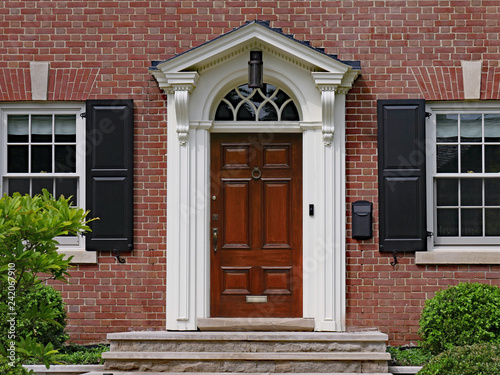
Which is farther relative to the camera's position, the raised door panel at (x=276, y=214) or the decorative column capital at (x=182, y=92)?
the raised door panel at (x=276, y=214)

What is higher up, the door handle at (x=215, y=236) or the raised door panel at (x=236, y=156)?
the raised door panel at (x=236, y=156)

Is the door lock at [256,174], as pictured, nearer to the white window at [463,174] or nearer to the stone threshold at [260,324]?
the stone threshold at [260,324]

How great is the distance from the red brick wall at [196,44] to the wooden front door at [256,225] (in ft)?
2.11

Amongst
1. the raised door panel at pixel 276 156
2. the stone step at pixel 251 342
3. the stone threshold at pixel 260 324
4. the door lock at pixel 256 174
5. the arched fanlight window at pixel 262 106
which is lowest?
the stone step at pixel 251 342

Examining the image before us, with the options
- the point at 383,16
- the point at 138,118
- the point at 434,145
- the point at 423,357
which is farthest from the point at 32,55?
the point at 423,357

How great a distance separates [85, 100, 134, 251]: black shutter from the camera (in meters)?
8.97

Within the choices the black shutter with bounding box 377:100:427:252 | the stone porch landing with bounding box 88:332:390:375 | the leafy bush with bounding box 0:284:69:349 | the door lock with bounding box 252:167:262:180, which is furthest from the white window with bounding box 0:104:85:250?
the black shutter with bounding box 377:100:427:252

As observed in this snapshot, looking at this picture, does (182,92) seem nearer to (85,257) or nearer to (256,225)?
(256,225)

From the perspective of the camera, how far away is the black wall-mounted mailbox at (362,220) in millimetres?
8883

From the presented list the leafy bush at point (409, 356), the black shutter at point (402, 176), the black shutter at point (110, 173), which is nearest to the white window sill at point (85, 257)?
the black shutter at point (110, 173)

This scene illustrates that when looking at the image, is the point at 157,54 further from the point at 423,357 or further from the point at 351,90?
the point at 423,357

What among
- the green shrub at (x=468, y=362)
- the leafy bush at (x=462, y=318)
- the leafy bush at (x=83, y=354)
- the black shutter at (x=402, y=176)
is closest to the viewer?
the green shrub at (x=468, y=362)

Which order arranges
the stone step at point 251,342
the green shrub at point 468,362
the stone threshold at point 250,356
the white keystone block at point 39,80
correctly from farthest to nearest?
the white keystone block at point 39,80
the stone step at point 251,342
the stone threshold at point 250,356
the green shrub at point 468,362

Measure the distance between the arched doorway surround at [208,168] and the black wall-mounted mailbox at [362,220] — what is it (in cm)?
14
